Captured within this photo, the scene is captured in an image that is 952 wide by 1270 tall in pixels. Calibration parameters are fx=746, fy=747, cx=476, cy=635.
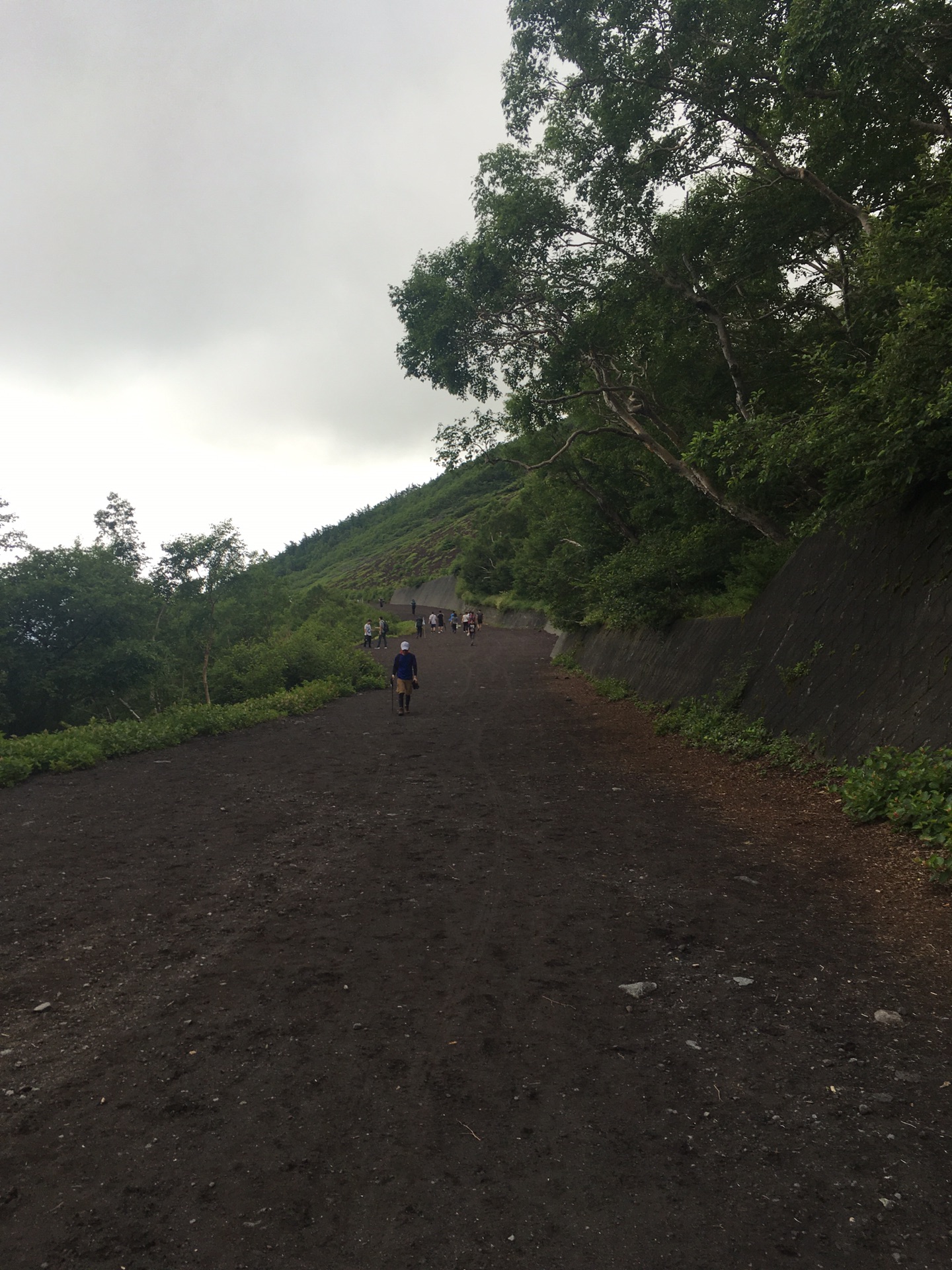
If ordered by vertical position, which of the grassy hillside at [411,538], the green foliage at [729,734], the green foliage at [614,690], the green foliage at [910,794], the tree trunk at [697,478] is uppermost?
the grassy hillside at [411,538]

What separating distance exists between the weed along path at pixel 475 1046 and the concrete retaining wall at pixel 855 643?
1289 mm

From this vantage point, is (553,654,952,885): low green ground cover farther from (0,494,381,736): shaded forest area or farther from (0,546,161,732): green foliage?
(0,546,161,732): green foliage

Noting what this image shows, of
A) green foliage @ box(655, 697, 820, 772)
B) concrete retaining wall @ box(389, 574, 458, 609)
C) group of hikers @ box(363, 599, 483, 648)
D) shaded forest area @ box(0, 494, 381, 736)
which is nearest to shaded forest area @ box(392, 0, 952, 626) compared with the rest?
green foliage @ box(655, 697, 820, 772)

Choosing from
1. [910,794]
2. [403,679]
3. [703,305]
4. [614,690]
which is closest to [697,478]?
[703,305]

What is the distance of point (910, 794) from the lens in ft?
22.6

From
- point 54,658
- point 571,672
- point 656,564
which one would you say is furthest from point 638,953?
point 54,658

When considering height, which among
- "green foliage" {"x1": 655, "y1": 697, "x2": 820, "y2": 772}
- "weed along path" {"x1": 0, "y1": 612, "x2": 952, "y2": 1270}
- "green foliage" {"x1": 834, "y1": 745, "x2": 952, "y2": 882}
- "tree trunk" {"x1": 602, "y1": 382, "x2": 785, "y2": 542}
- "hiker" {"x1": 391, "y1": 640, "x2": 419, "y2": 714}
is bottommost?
"green foliage" {"x1": 655, "y1": 697, "x2": 820, "y2": 772}

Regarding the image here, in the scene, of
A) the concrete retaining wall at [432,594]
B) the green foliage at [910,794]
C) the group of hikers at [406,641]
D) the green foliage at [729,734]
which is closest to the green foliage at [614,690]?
the green foliage at [729,734]

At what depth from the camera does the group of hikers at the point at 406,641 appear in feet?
58.2

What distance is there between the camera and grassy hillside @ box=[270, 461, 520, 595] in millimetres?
111506

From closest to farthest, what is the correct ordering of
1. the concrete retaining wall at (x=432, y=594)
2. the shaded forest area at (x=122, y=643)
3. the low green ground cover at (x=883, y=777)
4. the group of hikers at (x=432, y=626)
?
the low green ground cover at (x=883, y=777) → the shaded forest area at (x=122, y=643) → the group of hikers at (x=432, y=626) → the concrete retaining wall at (x=432, y=594)

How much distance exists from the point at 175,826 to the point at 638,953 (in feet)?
18.7

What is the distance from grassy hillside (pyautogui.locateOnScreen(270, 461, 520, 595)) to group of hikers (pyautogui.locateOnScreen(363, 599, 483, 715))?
24183mm

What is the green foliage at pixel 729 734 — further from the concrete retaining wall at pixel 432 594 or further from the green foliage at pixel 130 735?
the concrete retaining wall at pixel 432 594
